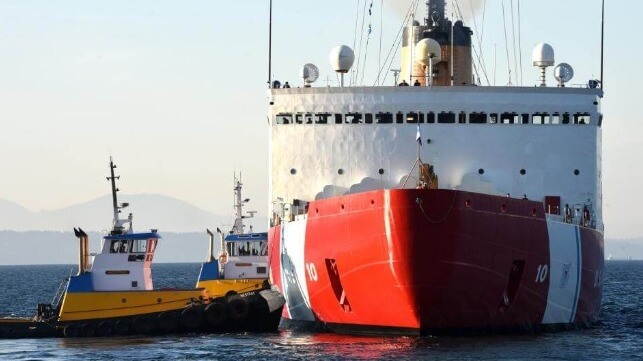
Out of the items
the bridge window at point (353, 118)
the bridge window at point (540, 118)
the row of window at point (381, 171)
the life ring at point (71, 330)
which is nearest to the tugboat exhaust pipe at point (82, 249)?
the life ring at point (71, 330)

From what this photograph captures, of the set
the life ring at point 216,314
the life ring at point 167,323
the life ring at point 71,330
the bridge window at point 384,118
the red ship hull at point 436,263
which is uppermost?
the bridge window at point 384,118

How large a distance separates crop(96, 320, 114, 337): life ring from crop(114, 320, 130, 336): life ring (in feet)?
0.43

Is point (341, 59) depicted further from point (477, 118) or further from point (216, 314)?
point (216, 314)

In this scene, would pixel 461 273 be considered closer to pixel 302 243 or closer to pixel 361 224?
pixel 361 224

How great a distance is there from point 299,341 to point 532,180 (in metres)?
9.65

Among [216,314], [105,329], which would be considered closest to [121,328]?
[105,329]

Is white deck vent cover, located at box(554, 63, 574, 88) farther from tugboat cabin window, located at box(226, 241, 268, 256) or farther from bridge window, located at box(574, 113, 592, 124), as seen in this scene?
tugboat cabin window, located at box(226, 241, 268, 256)

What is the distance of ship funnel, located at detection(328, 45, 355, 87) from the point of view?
49588 mm

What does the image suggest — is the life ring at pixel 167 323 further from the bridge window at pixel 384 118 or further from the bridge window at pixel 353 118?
the bridge window at pixel 384 118

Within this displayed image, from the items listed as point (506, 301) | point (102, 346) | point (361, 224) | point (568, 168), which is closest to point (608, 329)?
point (568, 168)

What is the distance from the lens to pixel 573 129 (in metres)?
47.2

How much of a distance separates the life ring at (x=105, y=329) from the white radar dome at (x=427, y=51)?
44.9 ft

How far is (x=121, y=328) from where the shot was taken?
1812 inches

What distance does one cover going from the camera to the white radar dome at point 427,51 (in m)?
47.9
